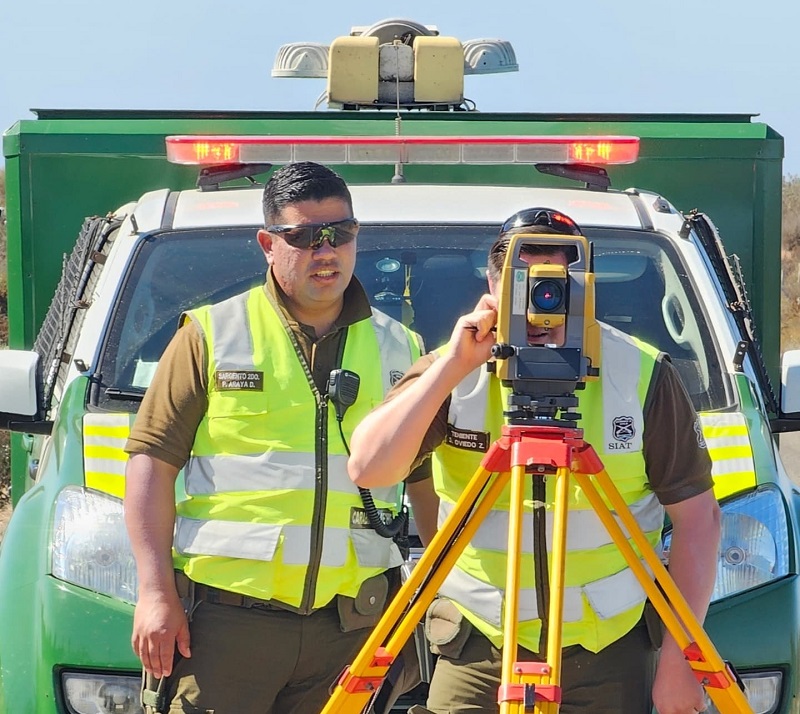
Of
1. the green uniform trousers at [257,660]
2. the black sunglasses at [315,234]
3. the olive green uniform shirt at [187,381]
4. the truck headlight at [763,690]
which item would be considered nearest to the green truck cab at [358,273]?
the truck headlight at [763,690]

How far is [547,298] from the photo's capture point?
278 centimetres

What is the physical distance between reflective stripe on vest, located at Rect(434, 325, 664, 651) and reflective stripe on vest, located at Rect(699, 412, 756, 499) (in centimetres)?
87

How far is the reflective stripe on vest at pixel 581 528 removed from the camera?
3.09m

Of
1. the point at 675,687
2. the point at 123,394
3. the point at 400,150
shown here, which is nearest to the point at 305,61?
the point at 400,150

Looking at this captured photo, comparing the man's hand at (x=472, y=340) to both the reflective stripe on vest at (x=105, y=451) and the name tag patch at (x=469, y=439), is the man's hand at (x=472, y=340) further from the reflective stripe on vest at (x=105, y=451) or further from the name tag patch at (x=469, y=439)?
the reflective stripe on vest at (x=105, y=451)

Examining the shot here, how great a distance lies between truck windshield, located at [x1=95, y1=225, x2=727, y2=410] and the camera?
4633 mm

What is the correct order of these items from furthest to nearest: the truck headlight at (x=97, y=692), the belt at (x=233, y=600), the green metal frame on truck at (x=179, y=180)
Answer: the green metal frame on truck at (x=179, y=180)
the truck headlight at (x=97, y=692)
the belt at (x=233, y=600)

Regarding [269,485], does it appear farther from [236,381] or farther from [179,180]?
[179,180]

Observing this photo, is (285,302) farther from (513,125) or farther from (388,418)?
(513,125)

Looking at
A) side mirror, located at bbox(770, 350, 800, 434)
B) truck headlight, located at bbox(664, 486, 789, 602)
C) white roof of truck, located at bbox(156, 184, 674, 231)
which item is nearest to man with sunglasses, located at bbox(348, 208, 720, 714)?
truck headlight, located at bbox(664, 486, 789, 602)

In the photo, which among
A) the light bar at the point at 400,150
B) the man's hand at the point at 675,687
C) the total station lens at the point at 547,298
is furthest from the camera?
the light bar at the point at 400,150

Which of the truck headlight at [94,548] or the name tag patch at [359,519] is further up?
the name tag patch at [359,519]

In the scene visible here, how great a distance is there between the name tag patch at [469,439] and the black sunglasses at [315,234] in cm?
56

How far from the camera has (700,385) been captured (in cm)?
443
